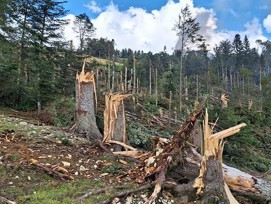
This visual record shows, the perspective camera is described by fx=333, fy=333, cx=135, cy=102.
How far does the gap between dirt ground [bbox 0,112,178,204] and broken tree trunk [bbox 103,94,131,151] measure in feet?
2.07

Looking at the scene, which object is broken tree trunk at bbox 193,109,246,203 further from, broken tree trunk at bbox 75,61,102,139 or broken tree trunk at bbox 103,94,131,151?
broken tree trunk at bbox 75,61,102,139

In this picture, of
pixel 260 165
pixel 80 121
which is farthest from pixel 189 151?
pixel 260 165

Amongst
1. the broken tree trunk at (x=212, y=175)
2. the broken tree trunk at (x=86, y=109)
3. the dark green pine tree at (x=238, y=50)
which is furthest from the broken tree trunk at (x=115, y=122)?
the dark green pine tree at (x=238, y=50)

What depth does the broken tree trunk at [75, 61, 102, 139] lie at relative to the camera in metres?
10.2

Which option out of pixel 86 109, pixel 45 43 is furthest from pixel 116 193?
pixel 45 43

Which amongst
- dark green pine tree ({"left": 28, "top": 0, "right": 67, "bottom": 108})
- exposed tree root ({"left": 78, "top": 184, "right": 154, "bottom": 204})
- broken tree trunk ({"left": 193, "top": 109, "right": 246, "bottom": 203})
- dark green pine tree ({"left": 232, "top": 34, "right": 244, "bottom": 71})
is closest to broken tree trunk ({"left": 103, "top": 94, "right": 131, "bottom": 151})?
exposed tree root ({"left": 78, "top": 184, "right": 154, "bottom": 204})

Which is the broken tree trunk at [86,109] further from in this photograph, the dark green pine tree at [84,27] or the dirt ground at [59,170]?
the dark green pine tree at [84,27]

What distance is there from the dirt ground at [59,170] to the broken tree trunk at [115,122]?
0.63m

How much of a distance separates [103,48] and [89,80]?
66.4m

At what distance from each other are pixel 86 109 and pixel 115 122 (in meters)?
1.11

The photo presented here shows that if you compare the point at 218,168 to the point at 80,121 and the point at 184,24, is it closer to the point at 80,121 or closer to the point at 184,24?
the point at 80,121

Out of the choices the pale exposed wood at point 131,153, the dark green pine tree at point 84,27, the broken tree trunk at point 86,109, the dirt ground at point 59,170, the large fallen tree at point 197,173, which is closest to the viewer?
the dirt ground at point 59,170

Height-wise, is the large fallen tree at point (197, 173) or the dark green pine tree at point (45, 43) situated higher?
the dark green pine tree at point (45, 43)

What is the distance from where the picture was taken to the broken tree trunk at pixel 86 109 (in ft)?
33.3
